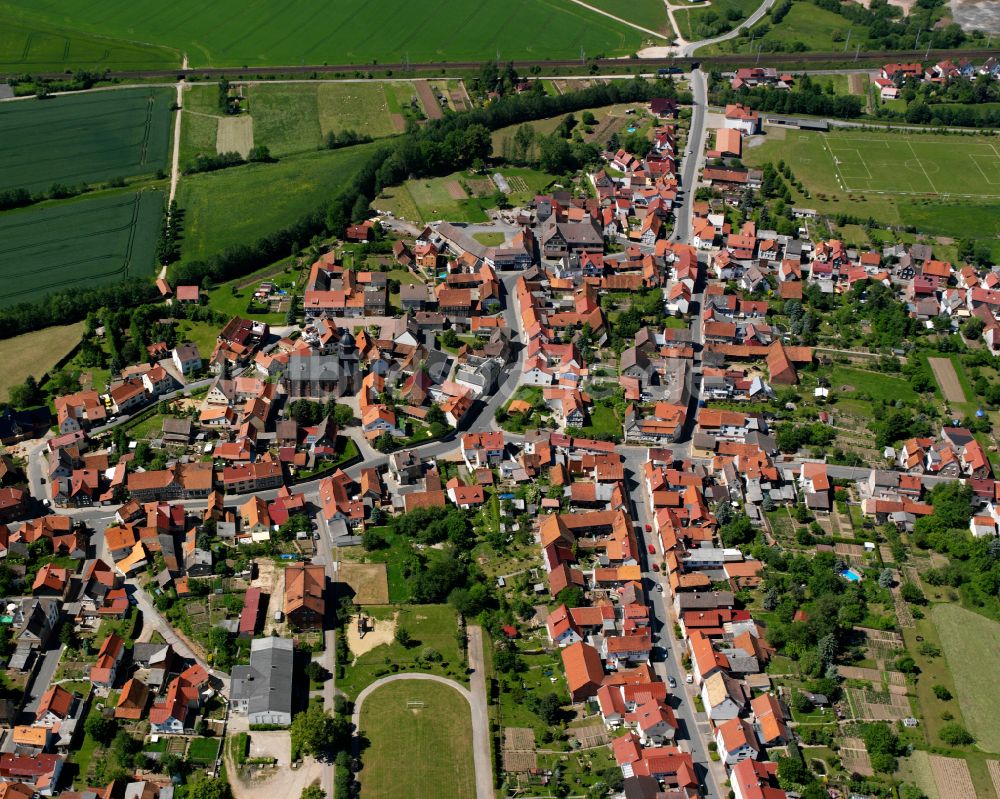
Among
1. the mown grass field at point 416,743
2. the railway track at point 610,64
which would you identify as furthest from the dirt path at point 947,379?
the railway track at point 610,64

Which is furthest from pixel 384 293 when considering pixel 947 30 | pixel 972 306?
pixel 947 30

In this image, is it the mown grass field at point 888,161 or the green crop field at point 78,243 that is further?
the mown grass field at point 888,161

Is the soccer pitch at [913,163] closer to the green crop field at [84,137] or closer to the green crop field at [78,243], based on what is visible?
the green crop field at [78,243]

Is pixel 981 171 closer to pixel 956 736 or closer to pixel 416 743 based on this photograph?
pixel 956 736

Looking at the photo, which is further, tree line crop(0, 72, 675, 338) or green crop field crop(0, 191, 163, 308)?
green crop field crop(0, 191, 163, 308)

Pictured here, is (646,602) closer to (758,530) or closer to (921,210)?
(758,530)

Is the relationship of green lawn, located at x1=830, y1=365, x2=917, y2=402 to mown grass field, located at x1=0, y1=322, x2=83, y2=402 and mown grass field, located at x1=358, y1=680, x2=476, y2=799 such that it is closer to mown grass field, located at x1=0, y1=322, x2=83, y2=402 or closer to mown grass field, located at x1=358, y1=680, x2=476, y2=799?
mown grass field, located at x1=358, y1=680, x2=476, y2=799

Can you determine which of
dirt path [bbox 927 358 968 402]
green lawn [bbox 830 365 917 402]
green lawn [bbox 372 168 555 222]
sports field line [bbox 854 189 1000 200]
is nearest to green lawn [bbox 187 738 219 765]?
green lawn [bbox 830 365 917 402]
